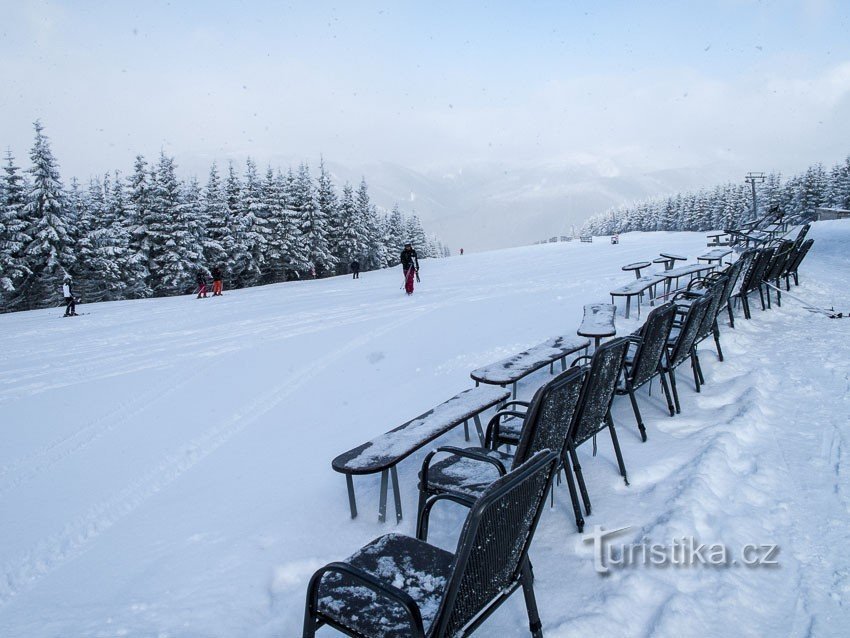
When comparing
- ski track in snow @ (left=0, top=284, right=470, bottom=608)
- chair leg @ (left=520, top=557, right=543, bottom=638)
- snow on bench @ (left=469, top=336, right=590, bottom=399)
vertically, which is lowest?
ski track in snow @ (left=0, top=284, right=470, bottom=608)

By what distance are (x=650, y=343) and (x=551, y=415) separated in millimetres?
1903

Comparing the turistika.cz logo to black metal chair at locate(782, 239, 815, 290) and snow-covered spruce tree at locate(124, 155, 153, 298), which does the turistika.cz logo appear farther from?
snow-covered spruce tree at locate(124, 155, 153, 298)

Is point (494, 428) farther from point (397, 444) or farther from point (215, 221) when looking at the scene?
point (215, 221)

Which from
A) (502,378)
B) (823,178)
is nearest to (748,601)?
(502,378)

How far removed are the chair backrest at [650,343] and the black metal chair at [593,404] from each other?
2.25 feet

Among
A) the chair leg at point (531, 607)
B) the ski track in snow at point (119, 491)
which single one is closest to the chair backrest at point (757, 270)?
the ski track in snow at point (119, 491)

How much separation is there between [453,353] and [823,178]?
77177 mm

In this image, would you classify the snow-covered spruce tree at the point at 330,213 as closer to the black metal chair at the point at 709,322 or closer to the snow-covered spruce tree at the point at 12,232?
the snow-covered spruce tree at the point at 12,232

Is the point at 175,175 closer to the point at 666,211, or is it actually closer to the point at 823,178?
the point at 823,178

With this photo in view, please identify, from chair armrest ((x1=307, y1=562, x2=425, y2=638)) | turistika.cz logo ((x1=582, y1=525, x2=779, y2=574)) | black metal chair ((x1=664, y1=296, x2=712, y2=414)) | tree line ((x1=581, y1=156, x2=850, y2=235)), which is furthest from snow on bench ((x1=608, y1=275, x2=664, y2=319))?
tree line ((x1=581, y1=156, x2=850, y2=235))

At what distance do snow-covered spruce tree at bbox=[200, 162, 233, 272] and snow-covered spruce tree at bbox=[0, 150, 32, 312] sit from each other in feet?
34.0

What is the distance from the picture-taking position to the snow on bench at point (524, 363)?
4.77 metres

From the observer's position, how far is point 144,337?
1253 centimetres

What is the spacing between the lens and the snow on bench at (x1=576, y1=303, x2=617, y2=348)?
5.94m
